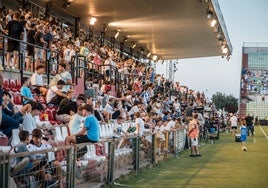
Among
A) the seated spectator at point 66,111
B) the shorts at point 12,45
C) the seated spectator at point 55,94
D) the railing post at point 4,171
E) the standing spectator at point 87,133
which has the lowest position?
the railing post at point 4,171

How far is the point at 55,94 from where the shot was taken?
592 inches

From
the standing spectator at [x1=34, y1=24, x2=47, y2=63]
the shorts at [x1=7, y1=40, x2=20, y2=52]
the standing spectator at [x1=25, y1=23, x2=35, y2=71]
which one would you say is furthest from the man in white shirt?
the standing spectator at [x1=34, y1=24, x2=47, y2=63]

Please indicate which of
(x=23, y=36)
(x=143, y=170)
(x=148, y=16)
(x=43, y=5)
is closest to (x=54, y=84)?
(x=23, y=36)

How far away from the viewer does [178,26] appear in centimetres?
3419

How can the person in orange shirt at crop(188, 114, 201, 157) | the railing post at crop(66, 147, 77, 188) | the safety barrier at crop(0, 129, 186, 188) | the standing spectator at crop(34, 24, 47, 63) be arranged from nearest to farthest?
the safety barrier at crop(0, 129, 186, 188), the railing post at crop(66, 147, 77, 188), the standing spectator at crop(34, 24, 47, 63), the person in orange shirt at crop(188, 114, 201, 157)

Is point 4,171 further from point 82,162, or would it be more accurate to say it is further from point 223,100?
point 223,100

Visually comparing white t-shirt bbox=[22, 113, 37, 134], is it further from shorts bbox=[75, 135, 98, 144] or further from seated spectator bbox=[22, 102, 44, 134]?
shorts bbox=[75, 135, 98, 144]

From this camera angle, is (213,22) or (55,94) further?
(213,22)

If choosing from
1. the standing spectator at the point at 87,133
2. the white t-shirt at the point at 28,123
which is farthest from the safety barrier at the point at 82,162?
the white t-shirt at the point at 28,123

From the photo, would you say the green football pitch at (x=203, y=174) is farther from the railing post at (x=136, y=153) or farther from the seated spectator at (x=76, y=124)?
the seated spectator at (x=76, y=124)

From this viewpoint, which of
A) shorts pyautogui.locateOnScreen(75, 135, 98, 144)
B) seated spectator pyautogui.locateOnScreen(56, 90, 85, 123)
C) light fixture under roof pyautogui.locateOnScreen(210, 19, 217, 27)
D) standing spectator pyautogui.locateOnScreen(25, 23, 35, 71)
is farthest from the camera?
light fixture under roof pyautogui.locateOnScreen(210, 19, 217, 27)

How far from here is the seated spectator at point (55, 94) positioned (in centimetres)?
1490

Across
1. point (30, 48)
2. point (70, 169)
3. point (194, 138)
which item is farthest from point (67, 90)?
point (194, 138)

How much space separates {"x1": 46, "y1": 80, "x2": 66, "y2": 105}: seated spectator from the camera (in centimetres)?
1490
